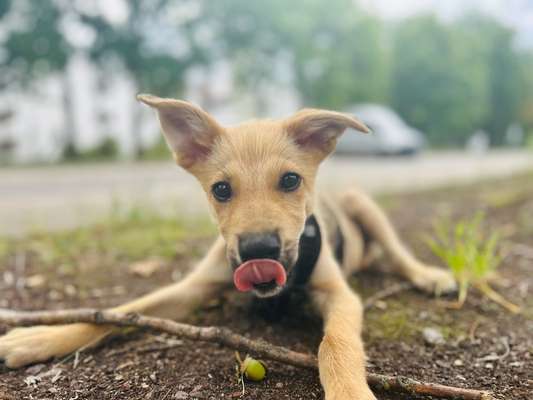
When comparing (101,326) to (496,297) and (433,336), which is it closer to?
(433,336)

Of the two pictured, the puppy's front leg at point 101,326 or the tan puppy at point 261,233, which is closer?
the tan puppy at point 261,233

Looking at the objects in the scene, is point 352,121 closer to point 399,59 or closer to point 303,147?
point 303,147

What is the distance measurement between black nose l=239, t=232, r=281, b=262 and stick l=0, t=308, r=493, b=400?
43 centimetres

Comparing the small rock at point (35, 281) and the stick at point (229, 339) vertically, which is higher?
the stick at point (229, 339)

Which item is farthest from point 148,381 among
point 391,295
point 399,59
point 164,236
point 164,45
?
point 399,59

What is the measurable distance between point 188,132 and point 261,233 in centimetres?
110

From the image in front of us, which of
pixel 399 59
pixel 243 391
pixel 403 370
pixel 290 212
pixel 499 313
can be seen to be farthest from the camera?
pixel 399 59

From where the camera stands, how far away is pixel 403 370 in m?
2.53

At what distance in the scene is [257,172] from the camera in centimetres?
280

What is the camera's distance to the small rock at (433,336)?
2920mm

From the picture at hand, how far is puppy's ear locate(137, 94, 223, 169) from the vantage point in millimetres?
3059

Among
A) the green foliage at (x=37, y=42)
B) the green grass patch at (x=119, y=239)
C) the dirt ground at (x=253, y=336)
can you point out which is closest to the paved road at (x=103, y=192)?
the green grass patch at (x=119, y=239)

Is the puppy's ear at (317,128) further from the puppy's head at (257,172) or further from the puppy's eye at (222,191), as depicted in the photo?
the puppy's eye at (222,191)

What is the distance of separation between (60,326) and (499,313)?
277 cm
